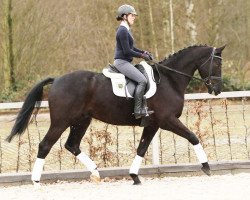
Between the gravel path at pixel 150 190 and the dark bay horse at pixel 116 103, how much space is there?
0.25 metres

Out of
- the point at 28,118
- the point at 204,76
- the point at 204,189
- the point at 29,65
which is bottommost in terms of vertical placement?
the point at 204,189

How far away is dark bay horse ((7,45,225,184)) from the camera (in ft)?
26.5

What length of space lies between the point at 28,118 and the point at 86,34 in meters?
23.5

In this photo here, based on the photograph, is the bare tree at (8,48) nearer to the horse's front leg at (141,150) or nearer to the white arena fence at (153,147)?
the white arena fence at (153,147)

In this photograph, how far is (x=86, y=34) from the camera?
31.6m

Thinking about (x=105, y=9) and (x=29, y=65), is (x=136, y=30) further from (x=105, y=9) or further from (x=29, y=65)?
(x=29, y=65)

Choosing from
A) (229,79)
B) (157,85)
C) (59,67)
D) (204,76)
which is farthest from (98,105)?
(59,67)

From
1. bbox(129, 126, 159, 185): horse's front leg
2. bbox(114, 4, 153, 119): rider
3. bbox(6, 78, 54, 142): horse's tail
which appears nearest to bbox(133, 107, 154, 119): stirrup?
bbox(114, 4, 153, 119): rider

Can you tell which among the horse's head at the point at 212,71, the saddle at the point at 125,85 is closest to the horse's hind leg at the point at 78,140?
the saddle at the point at 125,85

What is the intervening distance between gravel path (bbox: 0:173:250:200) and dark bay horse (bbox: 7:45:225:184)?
0.83 feet

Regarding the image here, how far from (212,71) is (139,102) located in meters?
1.30

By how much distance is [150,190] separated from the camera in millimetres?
7574

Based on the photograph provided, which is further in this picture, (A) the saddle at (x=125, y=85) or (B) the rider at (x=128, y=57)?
(A) the saddle at (x=125, y=85)

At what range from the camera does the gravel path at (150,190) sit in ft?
23.0
